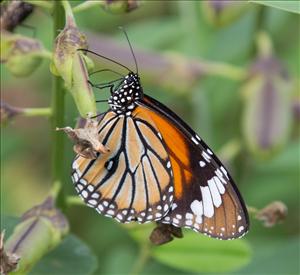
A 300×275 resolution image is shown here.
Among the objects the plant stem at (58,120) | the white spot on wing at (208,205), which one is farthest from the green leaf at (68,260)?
the white spot on wing at (208,205)

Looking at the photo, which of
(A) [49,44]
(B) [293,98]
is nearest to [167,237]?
(B) [293,98]

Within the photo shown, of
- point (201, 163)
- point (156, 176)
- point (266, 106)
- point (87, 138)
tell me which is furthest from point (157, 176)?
point (266, 106)

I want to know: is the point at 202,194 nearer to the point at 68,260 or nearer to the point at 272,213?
the point at 272,213

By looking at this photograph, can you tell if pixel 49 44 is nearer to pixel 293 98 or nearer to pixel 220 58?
pixel 220 58

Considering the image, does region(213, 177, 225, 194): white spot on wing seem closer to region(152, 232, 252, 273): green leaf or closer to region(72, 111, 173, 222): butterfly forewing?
region(72, 111, 173, 222): butterfly forewing

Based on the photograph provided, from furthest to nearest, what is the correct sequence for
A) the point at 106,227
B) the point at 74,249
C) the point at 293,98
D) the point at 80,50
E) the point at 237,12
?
the point at 106,227, the point at 293,98, the point at 237,12, the point at 74,249, the point at 80,50

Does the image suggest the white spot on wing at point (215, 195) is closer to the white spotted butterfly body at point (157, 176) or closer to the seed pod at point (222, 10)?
the white spotted butterfly body at point (157, 176)

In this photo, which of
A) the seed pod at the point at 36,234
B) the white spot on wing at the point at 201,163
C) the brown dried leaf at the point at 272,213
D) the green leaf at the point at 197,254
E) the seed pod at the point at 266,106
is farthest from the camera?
the seed pod at the point at 266,106
